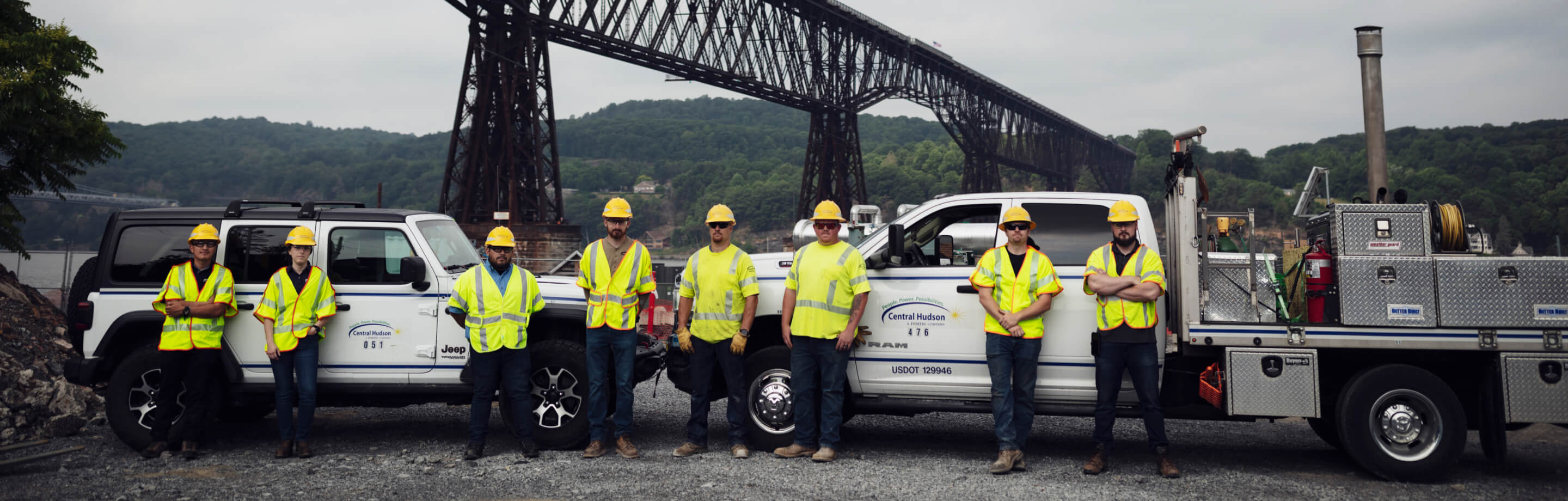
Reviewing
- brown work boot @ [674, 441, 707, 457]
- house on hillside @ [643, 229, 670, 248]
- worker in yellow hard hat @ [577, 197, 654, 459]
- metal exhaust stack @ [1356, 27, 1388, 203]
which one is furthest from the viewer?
house on hillside @ [643, 229, 670, 248]

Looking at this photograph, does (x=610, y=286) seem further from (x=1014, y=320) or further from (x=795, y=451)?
(x=1014, y=320)

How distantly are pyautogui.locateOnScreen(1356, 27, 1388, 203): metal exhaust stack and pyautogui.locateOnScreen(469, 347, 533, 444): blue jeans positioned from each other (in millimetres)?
7728

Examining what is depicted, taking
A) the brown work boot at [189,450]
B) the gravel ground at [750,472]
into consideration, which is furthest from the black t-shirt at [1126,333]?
the brown work boot at [189,450]

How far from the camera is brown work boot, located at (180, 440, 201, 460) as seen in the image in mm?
7320

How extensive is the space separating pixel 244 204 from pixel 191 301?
103 centimetres

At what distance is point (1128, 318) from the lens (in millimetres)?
6484

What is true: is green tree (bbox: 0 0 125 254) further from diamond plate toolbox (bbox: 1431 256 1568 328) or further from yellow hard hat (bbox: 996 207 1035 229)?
diamond plate toolbox (bbox: 1431 256 1568 328)

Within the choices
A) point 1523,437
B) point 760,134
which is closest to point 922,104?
point 1523,437

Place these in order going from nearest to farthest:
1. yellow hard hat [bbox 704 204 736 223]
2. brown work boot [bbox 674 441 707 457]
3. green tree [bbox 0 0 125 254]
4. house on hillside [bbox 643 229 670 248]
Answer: yellow hard hat [bbox 704 204 736 223], brown work boot [bbox 674 441 707 457], green tree [bbox 0 0 125 254], house on hillside [bbox 643 229 670 248]

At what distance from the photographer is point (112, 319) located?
746 centimetres

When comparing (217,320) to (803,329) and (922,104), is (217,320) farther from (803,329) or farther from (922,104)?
(922,104)

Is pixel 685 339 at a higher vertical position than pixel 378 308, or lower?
lower

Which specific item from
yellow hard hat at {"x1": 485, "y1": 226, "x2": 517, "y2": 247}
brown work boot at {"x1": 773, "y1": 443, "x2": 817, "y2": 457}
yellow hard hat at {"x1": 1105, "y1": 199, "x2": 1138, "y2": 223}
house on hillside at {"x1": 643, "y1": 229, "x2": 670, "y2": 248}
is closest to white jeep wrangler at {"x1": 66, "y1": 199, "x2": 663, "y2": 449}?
yellow hard hat at {"x1": 485, "y1": 226, "x2": 517, "y2": 247}

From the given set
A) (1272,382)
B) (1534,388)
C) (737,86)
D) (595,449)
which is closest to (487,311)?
(595,449)
